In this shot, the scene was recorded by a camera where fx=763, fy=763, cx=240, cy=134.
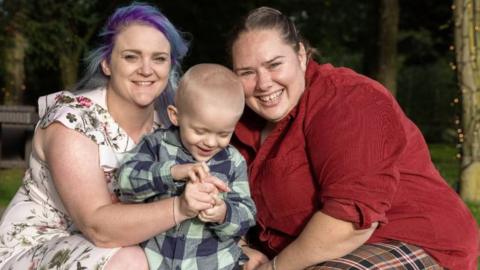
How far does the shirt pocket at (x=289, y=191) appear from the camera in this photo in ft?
9.73

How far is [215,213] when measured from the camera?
2.70 metres

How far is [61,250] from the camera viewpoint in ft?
9.80

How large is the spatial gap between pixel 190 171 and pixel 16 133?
9.15 metres

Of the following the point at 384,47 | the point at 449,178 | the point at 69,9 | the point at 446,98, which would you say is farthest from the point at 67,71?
the point at 446,98

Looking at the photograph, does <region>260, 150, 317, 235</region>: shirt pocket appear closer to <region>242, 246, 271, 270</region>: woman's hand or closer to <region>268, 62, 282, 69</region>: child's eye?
<region>242, 246, 271, 270</region>: woman's hand

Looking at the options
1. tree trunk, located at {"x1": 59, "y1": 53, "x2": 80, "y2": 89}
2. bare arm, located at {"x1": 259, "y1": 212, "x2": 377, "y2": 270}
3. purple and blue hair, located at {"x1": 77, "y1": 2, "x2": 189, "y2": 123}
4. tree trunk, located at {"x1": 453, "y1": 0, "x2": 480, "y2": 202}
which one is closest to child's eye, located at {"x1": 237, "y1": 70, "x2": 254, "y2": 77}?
purple and blue hair, located at {"x1": 77, "y1": 2, "x2": 189, "y2": 123}

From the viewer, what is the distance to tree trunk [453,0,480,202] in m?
7.93

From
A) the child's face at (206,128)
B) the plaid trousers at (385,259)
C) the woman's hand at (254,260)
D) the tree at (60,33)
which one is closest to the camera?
the child's face at (206,128)

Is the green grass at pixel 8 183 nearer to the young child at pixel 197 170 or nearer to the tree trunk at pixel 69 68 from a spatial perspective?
the tree trunk at pixel 69 68

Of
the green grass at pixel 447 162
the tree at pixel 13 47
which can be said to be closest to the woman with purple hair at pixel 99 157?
the green grass at pixel 447 162

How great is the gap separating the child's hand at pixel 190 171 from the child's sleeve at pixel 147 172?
0.04 m

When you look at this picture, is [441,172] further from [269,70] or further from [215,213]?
[215,213]

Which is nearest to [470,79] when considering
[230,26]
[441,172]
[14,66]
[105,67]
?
[441,172]

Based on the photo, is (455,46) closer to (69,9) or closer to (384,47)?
(384,47)
